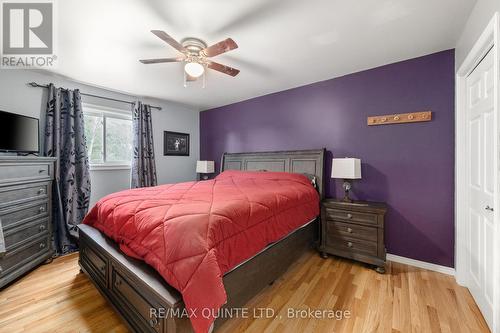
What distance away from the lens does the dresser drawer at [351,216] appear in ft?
7.73

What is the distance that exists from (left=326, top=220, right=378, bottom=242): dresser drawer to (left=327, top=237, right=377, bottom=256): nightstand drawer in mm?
44

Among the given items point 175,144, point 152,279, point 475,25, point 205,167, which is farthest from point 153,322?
point 175,144

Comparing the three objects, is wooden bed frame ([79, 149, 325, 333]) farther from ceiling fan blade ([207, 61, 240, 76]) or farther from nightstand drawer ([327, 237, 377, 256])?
ceiling fan blade ([207, 61, 240, 76])

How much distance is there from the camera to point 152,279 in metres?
1.24

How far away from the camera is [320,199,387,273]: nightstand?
90.8 inches

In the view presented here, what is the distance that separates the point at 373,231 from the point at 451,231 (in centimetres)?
80

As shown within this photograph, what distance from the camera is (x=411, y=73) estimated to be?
2.47 m

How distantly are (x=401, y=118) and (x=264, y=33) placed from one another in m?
1.89

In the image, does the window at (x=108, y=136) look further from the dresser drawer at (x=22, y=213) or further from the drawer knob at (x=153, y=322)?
the drawer knob at (x=153, y=322)

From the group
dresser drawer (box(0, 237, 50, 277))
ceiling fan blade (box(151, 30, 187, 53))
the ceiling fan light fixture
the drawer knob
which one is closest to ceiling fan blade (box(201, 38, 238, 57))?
the ceiling fan light fixture

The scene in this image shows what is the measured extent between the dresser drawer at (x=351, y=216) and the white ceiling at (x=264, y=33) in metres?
1.82

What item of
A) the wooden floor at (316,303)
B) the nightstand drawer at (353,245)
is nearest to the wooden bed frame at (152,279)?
the wooden floor at (316,303)

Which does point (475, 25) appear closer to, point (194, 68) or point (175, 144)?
point (194, 68)

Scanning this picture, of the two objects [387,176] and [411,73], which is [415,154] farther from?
[411,73]
